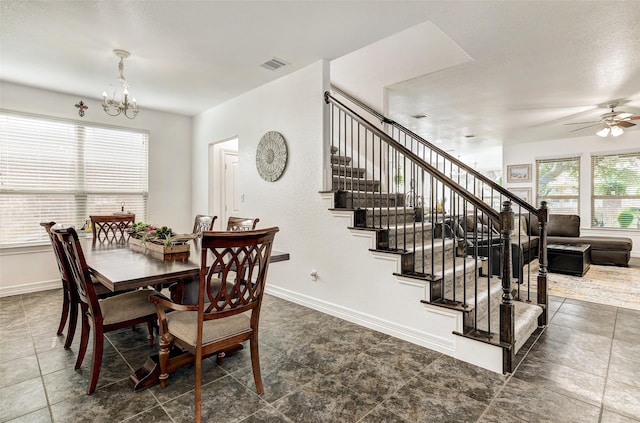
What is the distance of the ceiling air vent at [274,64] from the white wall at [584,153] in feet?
24.4

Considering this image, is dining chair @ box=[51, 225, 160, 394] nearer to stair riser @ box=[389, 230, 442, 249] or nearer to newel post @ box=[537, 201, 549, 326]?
stair riser @ box=[389, 230, 442, 249]

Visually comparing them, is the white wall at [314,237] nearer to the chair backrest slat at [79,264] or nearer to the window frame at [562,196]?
the chair backrest slat at [79,264]

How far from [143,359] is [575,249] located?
6280mm

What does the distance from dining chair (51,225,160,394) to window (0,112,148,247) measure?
2807 millimetres

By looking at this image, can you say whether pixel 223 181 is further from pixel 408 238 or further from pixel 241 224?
pixel 408 238

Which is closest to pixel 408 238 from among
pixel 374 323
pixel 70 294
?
pixel 374 323

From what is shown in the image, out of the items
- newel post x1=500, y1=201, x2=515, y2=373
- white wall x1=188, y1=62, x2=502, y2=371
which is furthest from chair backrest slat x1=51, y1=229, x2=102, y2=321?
newel post x1=500, y1=201, x2=515, y2=373

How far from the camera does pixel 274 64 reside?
11.9ft

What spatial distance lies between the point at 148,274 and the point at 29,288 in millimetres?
3779

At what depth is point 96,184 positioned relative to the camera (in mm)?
4781

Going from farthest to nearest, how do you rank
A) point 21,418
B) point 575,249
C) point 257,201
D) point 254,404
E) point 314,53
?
point 575,249
point 257,201
point 314,53
point 254,404
point 21,418

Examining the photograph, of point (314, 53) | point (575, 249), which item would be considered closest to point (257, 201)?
point (314, 53)

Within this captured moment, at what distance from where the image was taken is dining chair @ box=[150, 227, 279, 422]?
1670mm

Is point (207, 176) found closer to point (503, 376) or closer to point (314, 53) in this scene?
point (314, 53)
